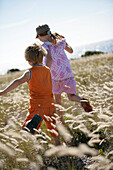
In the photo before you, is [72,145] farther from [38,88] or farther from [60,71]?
[60,71]

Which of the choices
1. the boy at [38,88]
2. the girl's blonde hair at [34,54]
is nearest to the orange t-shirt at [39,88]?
the boy at [38,88]

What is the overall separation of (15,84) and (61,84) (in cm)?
118

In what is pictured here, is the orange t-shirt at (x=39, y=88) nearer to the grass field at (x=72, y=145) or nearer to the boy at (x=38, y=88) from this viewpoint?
the boy at (x=38, y=88)

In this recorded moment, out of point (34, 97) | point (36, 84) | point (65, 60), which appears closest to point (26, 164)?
point (34, 97)

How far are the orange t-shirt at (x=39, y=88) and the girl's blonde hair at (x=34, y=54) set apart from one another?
104 millimetres

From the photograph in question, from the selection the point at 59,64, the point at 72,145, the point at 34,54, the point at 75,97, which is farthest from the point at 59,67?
the point at 72,145

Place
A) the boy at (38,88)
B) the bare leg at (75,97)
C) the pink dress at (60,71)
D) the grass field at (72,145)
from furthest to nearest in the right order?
the pink dress at (60,71) → the bare leg at (75,97) → the boy at (38,88) → the grass field at (72,145)

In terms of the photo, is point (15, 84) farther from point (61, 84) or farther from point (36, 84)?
point (61, 84)

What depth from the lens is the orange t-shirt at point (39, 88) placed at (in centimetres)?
274

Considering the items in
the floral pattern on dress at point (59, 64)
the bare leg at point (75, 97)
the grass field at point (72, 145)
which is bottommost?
the grass field at point (72, 145)

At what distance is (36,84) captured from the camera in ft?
9.09

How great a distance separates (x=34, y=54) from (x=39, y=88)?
0.53 metres

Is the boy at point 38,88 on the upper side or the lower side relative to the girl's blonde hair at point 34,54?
lower

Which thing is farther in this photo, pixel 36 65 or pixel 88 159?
pixel 36 65
